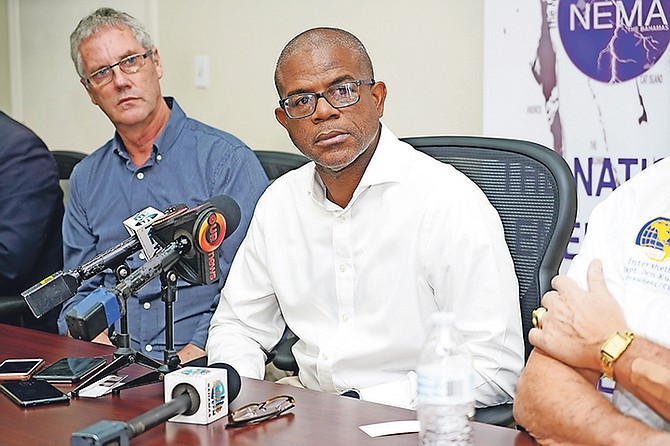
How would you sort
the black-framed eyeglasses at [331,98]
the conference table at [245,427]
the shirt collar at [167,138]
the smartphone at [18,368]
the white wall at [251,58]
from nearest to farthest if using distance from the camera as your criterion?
the conference table at [245,427] → the smartphone at [18,368] → the black-framed eyeglasses at [331,98] → the shirt collar at [167,138] → the white wall at [251,58]

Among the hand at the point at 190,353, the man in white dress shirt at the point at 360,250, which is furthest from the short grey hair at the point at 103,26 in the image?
the hand at the point at 190,353

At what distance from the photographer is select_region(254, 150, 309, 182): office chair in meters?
2.61

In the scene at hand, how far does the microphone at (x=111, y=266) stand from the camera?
4.97 feet

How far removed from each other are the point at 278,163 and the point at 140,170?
1.27 feet

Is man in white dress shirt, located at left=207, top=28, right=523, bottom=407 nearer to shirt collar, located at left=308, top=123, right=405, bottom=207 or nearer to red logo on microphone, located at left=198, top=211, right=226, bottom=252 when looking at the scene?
shirt collar, located at left=308, top=123, right=405, bottom=207

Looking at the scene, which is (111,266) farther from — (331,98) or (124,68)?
(124,68)

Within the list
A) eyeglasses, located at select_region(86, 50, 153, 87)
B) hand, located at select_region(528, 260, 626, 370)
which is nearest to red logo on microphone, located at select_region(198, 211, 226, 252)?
hand, located at select_region(528, 260, 626, 370)

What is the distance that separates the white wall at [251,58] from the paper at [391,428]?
166 cm

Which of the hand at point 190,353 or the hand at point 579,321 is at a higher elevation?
the hand at point 579,321

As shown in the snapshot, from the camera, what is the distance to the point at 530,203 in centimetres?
186

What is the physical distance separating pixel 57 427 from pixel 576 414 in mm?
790

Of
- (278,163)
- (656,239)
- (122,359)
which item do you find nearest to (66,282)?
(122,359)

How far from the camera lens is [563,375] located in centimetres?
142

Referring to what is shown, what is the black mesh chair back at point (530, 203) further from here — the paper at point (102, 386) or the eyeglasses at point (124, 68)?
the eyeglasses at point (124, 68)
